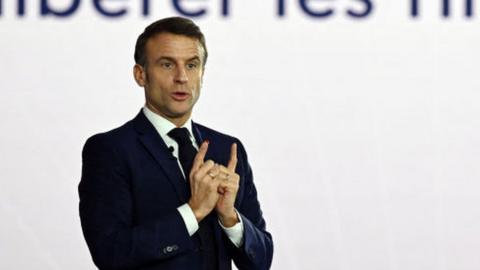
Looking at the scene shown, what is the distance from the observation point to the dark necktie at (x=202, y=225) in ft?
5.62

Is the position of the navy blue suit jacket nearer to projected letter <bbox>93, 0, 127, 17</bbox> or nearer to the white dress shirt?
the white dress shirt

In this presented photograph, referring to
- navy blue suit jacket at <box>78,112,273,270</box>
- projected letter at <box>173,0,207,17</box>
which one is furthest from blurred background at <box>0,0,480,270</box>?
navy blue suit jacket at <box>78,112,273,270</box>

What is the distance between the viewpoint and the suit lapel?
1699 millimetres

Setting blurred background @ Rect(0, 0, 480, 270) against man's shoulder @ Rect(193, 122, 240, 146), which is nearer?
man's shoulder @ Rect(193, 122, 240, 146)

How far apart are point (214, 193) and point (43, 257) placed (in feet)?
4.84

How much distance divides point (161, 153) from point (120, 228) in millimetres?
173

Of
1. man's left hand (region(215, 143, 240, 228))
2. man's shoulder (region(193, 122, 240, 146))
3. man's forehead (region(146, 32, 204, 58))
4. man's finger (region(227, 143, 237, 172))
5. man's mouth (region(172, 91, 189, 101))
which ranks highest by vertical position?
man's forehead (region(146, 32, 204, 58))

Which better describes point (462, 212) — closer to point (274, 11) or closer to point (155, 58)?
point (274, 11)

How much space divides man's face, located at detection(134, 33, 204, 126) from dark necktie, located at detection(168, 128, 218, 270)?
0.05 m

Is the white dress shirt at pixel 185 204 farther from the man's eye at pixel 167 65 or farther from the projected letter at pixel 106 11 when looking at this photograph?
the projected letter at pixel 106 11

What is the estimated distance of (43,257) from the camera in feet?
9.72

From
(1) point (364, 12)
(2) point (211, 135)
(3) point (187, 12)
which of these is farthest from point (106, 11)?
(2) point (211, 135)

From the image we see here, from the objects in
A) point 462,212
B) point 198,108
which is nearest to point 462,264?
point 462,212

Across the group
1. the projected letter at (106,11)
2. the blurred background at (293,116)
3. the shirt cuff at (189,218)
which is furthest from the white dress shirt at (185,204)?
the projected letter at (106,11)
